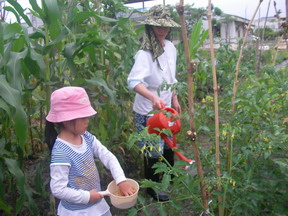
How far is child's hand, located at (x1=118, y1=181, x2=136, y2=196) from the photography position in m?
1.49

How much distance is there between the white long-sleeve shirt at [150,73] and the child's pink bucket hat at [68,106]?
2.45 feet

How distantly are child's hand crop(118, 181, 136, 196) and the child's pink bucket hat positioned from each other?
0.36 metres

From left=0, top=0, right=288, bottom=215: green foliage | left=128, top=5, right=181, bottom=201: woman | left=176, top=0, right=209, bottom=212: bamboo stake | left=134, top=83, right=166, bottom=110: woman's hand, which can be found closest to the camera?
left=176, top=0, right=209, bottom=212: bamboo stake

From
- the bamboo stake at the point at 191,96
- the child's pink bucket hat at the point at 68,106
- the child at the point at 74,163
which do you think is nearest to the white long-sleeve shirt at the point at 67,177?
the child at the point at 74,163

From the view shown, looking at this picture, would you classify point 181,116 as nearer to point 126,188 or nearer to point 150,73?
point 126,188

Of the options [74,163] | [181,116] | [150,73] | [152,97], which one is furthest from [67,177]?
[150,73]

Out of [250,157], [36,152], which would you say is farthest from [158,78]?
[36,152]

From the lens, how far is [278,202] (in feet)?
5.01

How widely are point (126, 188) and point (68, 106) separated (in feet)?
1.53

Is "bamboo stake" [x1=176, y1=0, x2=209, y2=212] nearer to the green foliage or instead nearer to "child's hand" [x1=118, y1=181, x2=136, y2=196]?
the green foliage

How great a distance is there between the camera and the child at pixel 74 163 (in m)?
1.46

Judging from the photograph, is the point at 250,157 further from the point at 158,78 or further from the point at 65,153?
the point at 158,78

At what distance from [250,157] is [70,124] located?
2.80ft

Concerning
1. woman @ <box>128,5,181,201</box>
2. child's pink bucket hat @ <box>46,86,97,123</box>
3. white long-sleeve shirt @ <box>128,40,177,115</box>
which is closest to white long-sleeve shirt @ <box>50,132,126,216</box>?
child's pink bucket hat @ <box>46,86,97,123</box>
